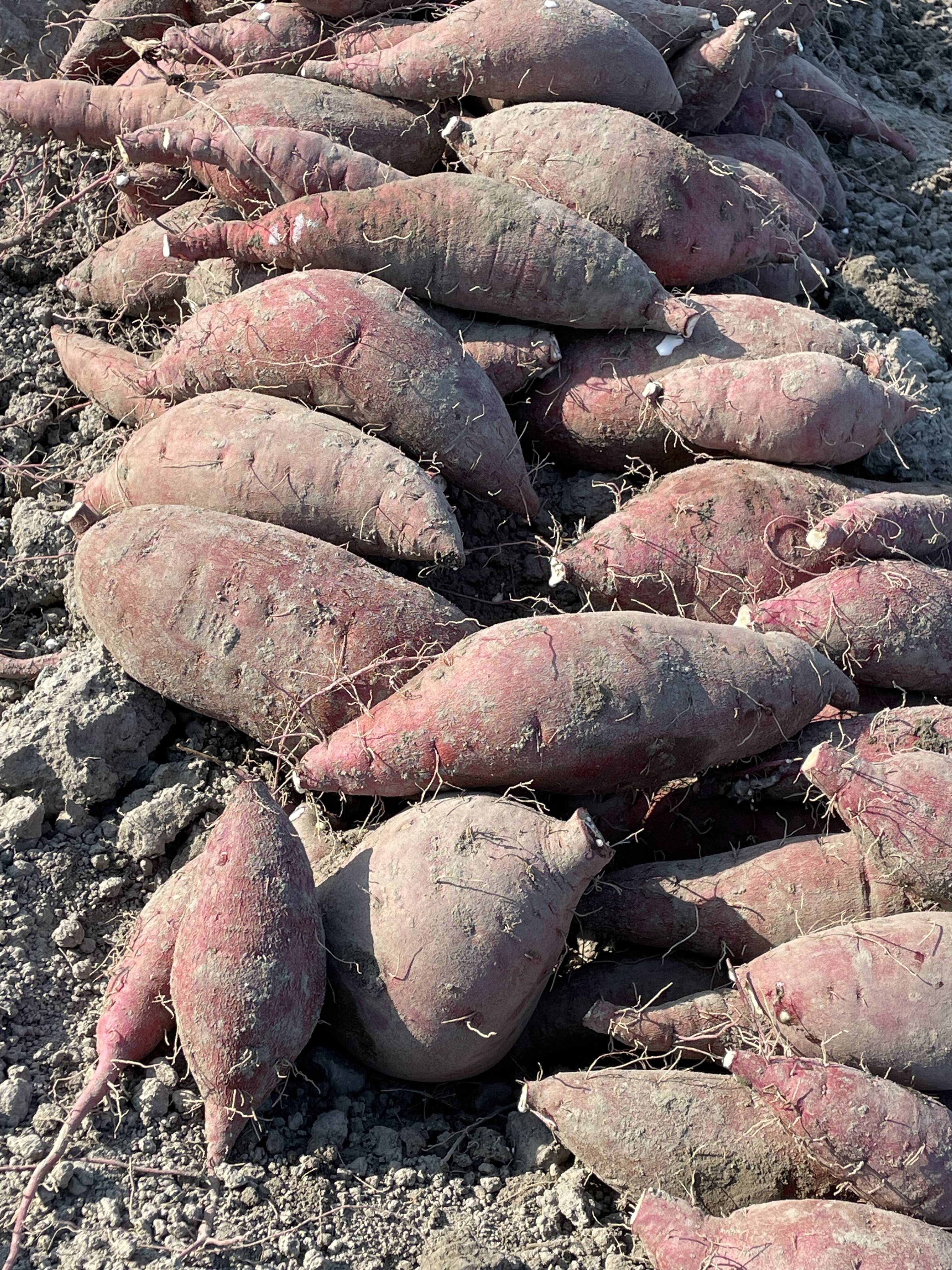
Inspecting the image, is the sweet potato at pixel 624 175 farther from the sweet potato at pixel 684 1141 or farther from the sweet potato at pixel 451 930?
the sweet potato at pixel 684 1141

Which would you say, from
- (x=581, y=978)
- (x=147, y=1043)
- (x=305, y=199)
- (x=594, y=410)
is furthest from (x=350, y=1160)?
(x=305, y=199)

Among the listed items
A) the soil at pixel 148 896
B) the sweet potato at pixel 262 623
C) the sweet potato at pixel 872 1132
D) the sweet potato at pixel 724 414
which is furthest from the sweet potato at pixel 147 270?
the sweet potato at pixel 872 1132

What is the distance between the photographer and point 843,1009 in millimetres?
2533

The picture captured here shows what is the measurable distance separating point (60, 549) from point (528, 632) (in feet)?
5.46

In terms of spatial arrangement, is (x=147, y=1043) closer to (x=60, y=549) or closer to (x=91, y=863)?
(x=91, y=863)

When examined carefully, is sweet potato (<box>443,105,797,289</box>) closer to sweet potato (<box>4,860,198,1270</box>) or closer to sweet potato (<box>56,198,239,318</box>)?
sweet potato (<box>56,198,239,318</box>)

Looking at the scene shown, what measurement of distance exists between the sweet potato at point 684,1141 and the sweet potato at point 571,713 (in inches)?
30.9

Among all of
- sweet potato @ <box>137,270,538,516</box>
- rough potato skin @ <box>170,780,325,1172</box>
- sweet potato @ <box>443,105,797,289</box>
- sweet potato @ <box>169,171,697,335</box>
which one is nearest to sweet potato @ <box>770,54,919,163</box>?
sweet potato @ <box>443,105,797,289</box>

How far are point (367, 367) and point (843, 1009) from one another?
7.34 ft

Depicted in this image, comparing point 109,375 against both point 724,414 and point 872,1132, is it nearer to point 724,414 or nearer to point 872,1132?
point 724,414

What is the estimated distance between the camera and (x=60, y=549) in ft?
11.7

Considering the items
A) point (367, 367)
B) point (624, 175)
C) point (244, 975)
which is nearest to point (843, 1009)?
point (244, 975)

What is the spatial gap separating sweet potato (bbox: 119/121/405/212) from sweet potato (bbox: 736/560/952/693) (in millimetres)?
2011

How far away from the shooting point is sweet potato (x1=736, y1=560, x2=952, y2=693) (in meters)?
3.21
